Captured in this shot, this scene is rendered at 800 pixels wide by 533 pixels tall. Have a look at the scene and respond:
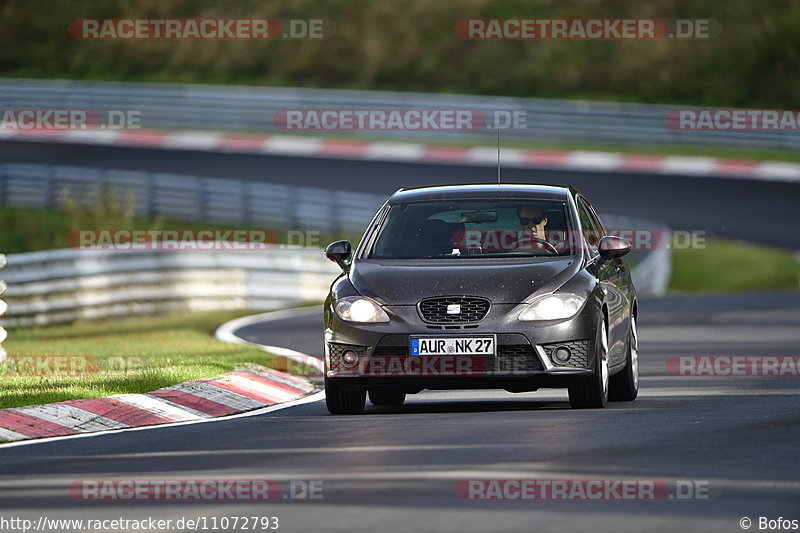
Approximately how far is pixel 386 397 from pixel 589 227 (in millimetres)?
2040

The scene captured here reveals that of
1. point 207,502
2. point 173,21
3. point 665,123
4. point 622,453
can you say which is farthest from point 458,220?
point 173,21

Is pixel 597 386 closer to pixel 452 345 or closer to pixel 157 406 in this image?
pixel 452 345

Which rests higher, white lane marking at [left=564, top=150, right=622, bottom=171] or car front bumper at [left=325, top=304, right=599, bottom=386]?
white lane marking at [left=564, top=150, right=622, bottom=171]

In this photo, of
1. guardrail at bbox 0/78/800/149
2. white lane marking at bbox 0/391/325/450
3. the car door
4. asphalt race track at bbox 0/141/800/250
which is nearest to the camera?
white lane marking at bbox 0/391/325/450

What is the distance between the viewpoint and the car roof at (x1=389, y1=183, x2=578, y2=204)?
13281mm

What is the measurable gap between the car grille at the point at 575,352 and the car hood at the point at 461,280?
1.22 feet

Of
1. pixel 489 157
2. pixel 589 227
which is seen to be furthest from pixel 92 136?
pixel 589 227

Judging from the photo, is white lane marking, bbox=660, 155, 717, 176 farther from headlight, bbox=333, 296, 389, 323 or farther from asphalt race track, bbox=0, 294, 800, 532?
headlight, bbox=333, 296, 389, 323

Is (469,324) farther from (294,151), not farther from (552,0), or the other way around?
(552,0)

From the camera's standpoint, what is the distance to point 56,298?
2367cm

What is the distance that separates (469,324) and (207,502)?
3.78 m

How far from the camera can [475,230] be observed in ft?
42.6

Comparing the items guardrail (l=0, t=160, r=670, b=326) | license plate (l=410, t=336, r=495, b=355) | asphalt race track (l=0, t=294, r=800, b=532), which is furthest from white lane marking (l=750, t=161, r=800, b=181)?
license plate (l=410, t=336, r=495, b=355)

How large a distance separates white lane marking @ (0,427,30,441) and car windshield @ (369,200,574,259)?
290 cm
